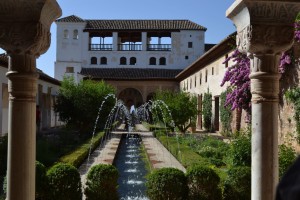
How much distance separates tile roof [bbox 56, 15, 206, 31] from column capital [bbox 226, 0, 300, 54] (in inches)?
1697

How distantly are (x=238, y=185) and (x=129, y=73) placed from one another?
38971mm

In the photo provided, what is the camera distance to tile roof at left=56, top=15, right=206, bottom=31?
46.6 m

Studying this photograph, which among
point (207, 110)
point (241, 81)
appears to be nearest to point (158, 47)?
point (207, 110)

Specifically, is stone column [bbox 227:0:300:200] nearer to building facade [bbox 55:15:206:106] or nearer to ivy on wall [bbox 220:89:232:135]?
ivy on wall [bbox 220:89:232:135]

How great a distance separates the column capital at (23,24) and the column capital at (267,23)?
1743mm

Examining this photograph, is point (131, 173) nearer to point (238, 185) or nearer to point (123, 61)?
point (238, 185)

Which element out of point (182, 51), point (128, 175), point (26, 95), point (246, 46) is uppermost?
point (182, 51)

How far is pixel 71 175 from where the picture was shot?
243 inches

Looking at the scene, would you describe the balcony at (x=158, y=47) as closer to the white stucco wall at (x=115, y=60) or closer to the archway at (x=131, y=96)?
the white stucco wall at (x=115, y=60)

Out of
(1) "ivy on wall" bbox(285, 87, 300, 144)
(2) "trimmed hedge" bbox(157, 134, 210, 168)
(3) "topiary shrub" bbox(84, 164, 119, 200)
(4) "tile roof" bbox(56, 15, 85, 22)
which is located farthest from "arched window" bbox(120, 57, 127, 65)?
(3) "topiary shrub" bbox(84, 164, 119, 200)

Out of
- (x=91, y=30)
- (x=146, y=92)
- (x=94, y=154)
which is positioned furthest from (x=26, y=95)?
(x=91, y=30)

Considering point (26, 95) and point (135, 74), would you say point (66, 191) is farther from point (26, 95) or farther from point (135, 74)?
point (135, 74)

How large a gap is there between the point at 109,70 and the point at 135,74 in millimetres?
3362

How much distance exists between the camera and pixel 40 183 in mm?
5988
